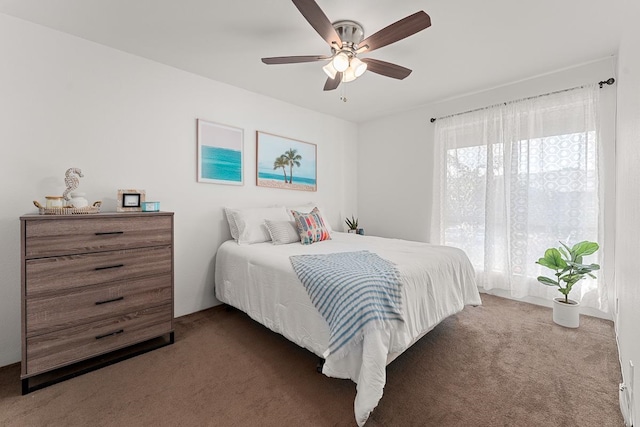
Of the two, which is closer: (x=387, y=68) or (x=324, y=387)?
(x=324, y=387)

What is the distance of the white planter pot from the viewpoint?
2463mm

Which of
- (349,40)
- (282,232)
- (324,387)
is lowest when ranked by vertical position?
(324,387)

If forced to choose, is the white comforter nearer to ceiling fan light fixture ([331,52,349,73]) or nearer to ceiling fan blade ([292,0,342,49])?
ceiling fan light fixture ([331,52,349,73])

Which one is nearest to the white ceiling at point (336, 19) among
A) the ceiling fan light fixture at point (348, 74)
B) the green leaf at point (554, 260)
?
the ceiling fan light fixture at point (348, 74)

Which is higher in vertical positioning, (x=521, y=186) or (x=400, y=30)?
(x=400, y=30)

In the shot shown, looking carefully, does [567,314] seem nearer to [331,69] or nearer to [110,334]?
[331,69]

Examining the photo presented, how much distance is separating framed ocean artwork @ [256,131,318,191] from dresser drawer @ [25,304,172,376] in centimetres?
185

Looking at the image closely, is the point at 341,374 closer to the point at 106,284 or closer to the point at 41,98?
the point at 106,284

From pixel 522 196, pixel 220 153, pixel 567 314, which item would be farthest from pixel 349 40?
pixel 567 314

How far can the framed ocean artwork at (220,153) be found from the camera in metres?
2.92

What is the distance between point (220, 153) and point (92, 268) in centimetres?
166

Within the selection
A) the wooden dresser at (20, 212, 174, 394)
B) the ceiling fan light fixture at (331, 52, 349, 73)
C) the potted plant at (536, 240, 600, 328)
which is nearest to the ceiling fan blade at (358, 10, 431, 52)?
the ceiling fan light fixture at (331, 52, 349, 73)

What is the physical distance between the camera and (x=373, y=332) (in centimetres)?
139

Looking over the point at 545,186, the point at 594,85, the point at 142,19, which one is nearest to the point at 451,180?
the point at 545,186
